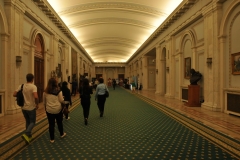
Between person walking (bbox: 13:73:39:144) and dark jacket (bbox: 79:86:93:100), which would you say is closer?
person walking (bbox: 13:73:39:144)

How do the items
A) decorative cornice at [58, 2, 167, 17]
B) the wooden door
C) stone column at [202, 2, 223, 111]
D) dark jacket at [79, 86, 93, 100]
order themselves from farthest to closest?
decorative cornice at [58, 2, 167, 17]
the wooden door
stone column at [202, 2, 223, 111]
dark jacket at [79, 86, 93, 100]

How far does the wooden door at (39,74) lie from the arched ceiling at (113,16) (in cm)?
347

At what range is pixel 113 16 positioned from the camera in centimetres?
1417

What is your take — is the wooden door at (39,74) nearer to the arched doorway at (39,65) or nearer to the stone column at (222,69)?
the arched doorway at (39,65)

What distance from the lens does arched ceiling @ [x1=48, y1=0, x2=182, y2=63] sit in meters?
11.4

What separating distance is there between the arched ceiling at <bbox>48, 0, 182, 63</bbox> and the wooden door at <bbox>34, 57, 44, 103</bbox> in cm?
347

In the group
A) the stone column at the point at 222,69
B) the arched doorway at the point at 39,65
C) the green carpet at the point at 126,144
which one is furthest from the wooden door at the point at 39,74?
the stone column at the point at 222,69

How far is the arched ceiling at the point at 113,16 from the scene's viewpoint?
450 inches

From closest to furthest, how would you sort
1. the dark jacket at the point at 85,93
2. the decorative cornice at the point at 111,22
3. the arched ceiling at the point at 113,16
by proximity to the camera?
1. the dark jacket at the point at 85,93
2. the arched ceiling at the point at 113,16
3. the decorative cornice at the point at 111,22

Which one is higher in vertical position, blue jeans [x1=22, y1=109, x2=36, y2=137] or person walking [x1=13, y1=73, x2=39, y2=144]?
person walking [x1=13, y1=73, x2=39, y2=144]

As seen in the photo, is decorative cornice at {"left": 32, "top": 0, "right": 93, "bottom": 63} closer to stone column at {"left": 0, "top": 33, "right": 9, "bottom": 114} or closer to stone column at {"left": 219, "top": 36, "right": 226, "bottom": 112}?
stone column at {"left": 0, "top": 33, "right": 9, "bottom": 114}

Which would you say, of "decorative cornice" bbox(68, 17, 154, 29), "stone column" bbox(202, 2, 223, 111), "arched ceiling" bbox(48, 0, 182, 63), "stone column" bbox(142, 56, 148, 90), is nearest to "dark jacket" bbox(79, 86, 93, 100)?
"stone column" bbox(202, 2, 223, 111)

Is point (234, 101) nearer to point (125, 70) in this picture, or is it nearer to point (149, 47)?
point (149, 47)

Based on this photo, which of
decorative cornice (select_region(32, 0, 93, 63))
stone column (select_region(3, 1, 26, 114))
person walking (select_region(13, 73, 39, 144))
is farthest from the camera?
decorative cornice (select_region(32, 0, 93, 63))
